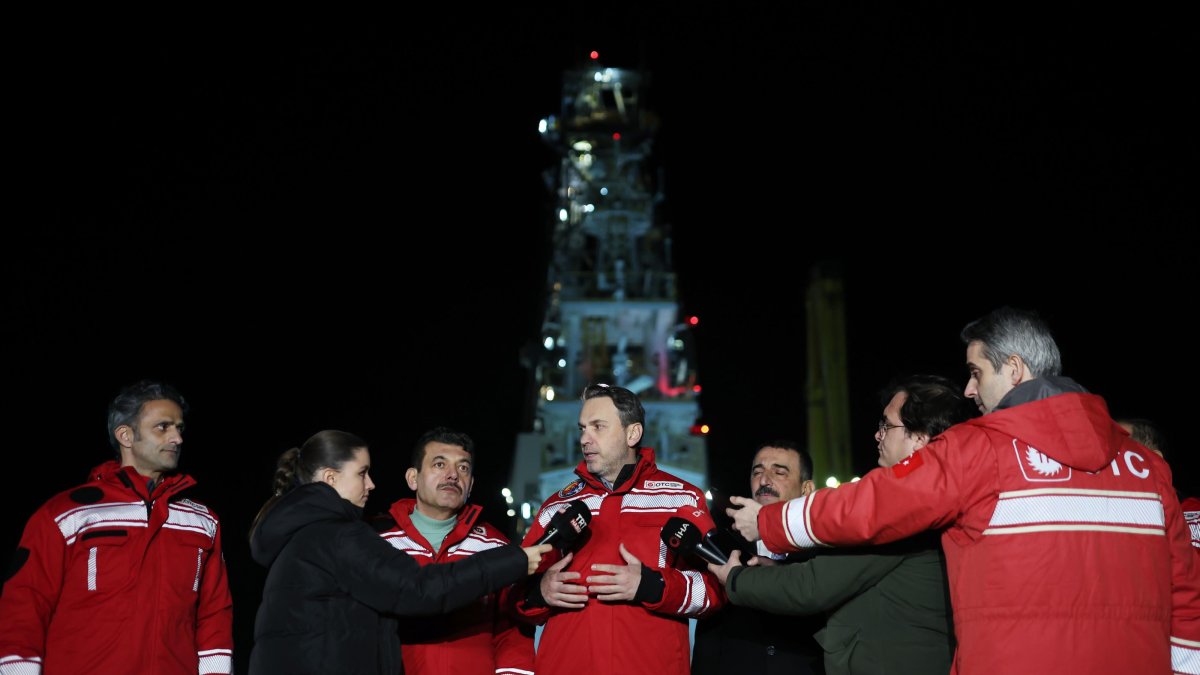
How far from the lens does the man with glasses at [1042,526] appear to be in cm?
362

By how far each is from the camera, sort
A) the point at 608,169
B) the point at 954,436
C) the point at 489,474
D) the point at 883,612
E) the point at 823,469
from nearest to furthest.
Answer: the point at 954,436, the point at 883,612, the point at 608,169, the point at 823,469, the point at 489,474

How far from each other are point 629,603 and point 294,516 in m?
1.78

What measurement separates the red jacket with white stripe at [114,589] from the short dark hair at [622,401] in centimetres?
242

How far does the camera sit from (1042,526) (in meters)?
3.69

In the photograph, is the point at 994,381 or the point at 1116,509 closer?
the point at 1116,509

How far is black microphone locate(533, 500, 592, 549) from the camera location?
16.0ft

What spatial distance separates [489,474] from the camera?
160 ft

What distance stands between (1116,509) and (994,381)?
0.68m

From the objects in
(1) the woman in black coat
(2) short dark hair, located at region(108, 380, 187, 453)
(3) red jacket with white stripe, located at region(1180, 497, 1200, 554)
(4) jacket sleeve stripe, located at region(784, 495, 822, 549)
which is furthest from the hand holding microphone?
(3) red jacket with white stripe, located at region(1180, 497, 1200, 554)

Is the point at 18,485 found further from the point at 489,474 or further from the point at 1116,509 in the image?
the point at 489,474

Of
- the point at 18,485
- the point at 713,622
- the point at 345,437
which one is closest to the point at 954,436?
the point at 713,622

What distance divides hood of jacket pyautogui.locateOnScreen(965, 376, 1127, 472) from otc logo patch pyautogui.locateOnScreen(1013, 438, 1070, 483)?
2 centimetres

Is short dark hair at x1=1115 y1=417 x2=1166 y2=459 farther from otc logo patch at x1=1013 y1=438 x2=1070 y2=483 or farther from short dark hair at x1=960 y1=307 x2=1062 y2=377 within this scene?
otc logo patch at x1=1013 y1=438 x2=1070 y2=483

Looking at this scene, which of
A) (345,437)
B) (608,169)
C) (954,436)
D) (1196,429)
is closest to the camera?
(954,436)
